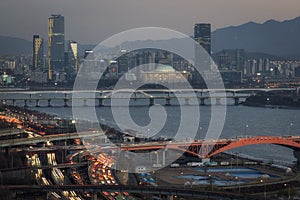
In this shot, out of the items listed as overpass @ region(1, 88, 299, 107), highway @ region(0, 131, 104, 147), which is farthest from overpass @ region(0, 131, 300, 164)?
overpass @ region(1, 88, 299, 107)

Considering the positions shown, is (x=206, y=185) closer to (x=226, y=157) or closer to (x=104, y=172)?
(x=104, y=172)

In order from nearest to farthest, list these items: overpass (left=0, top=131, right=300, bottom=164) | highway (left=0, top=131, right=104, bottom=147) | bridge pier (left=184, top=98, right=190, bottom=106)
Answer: overpass (left=0, top=131, right=300, bottom=164)
highway (left=0, top=131, right=104, bottom=147)
bridge pier (left=184, top=98, right=190, bottom=106)

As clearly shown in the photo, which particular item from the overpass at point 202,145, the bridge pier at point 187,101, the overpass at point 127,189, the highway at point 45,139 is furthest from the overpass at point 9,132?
the bridge pier at point 187,101

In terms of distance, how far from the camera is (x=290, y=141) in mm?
8258

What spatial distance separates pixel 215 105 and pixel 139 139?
930cm

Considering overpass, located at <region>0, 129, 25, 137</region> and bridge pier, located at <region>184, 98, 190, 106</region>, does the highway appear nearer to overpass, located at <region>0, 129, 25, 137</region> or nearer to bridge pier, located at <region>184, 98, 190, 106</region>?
overpass, located at <region>0, 129, 25, 137</region>

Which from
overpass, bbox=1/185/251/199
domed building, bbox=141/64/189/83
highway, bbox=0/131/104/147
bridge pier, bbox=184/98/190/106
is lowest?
overpass, bbox=1/185/251/199

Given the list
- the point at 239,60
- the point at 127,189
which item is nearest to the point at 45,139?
the point at 127,189

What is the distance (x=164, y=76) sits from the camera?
26188 mm

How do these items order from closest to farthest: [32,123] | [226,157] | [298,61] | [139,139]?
[226,157] < [139,139] < [32,123] < [298,61]

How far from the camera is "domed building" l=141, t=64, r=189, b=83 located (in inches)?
1013

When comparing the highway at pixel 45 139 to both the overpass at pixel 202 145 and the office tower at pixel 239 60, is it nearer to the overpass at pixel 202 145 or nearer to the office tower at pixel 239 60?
the overpass at pixel 202 145

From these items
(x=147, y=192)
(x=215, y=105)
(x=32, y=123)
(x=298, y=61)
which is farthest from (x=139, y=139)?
(x=298, y=61)

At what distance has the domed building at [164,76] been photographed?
25.7 metres
